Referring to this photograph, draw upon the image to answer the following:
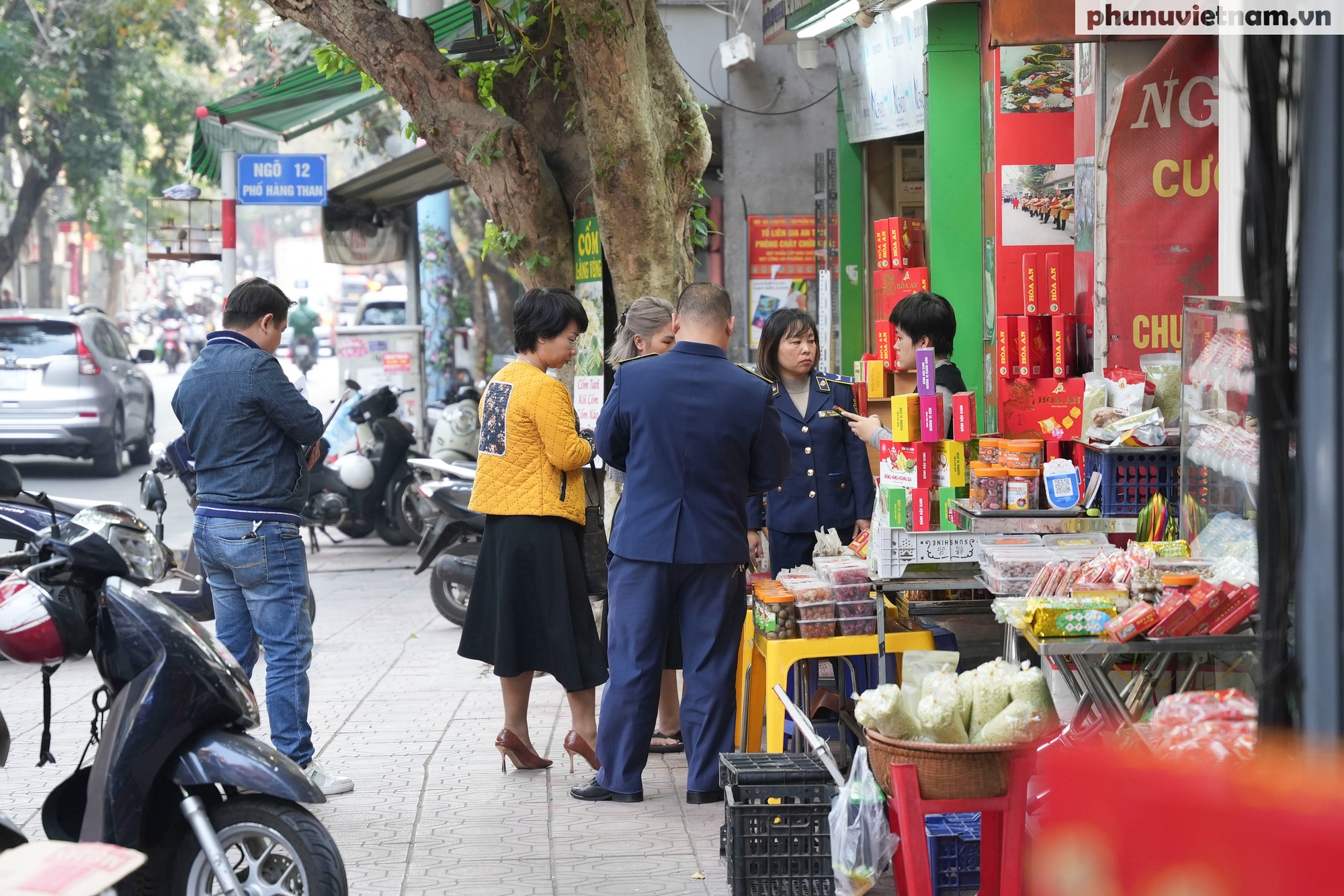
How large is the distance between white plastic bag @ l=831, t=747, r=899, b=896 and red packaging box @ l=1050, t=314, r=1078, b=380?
3637mm

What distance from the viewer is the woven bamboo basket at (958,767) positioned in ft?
12.4

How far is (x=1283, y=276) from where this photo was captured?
2.12 metres

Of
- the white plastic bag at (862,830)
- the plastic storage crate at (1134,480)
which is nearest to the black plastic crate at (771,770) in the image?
the white plastic bag at (862,830)

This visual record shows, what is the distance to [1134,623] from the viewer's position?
12.5 ft

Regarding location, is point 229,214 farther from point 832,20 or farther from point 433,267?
point 832,20

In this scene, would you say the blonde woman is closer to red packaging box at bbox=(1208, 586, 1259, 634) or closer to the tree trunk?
red packaging box at bbox=(1208, 586, 1259, 634)

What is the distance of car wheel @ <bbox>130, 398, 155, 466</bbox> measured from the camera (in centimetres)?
1847

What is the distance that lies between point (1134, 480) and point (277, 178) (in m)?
8.94

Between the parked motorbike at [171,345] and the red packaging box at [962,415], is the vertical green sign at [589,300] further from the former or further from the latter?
the parked motorbike at [171,345]

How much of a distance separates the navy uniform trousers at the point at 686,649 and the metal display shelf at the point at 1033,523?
85 cm

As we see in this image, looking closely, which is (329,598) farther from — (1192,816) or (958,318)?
(1192,816)

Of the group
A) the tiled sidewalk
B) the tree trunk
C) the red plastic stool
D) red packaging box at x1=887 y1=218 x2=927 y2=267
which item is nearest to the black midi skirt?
the tiled sidewalk

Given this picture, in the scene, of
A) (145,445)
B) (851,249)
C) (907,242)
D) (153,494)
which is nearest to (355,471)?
(153,494)

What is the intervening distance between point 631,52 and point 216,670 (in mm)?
3944
